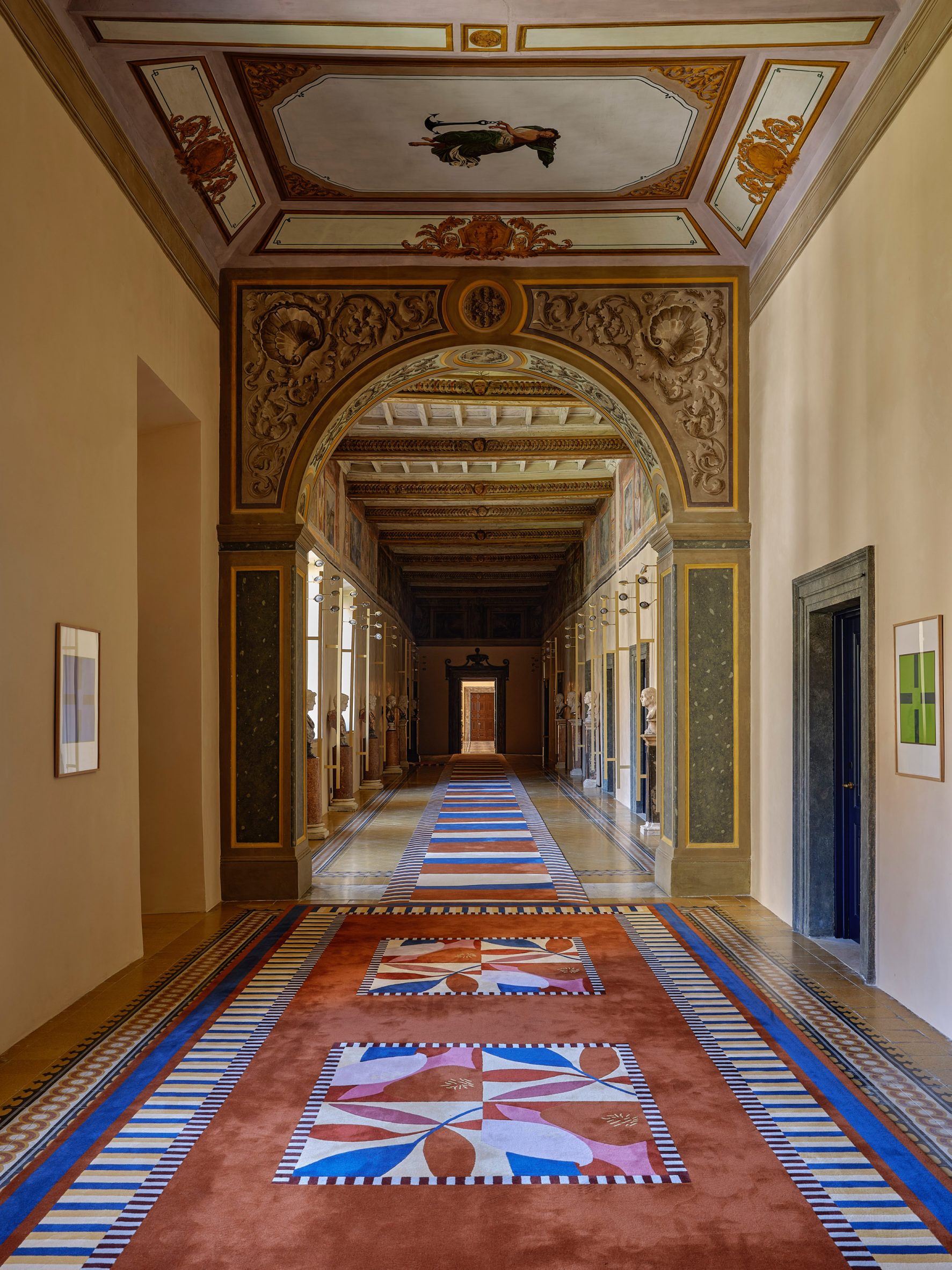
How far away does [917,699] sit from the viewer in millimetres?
5449

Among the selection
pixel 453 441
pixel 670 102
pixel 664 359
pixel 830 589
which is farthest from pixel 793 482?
pixel 453 441

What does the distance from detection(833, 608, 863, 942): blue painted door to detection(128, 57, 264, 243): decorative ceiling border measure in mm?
5349

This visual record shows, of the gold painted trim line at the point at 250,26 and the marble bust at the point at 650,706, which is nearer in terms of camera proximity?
the gold painted trim line at the point at 250,26

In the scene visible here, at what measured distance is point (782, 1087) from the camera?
4.39 metres

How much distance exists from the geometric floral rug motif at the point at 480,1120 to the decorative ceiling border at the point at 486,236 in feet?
21.1

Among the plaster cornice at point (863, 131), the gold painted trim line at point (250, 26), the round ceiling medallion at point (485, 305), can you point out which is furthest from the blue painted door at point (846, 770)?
the gold painted trim line at point (250, 26)

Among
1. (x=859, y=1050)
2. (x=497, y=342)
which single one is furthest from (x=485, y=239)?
(x=859, y=1050)

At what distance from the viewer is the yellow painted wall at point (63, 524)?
4941 millimetres

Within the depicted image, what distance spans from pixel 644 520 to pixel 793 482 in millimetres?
6585

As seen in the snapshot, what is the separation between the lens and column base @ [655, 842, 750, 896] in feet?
28.5

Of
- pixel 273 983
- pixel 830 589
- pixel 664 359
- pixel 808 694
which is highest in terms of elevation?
pixel 664 359

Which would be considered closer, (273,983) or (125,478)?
(273,983)

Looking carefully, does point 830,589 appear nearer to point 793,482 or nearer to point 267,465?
point 793,482

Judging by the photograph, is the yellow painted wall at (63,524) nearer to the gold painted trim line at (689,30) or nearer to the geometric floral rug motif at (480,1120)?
the geometric floral rug motif at (480,1120)
